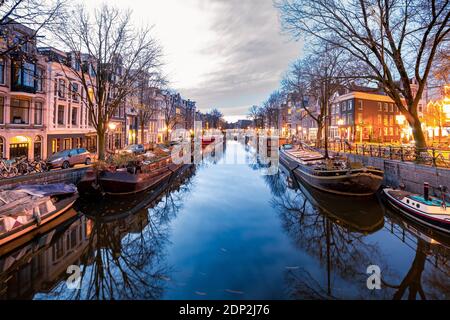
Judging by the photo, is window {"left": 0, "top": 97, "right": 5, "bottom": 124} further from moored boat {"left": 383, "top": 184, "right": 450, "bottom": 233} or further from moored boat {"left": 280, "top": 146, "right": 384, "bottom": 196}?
moored boat {"left": 383, "top": 184, "right": 450, "bottom": 233}

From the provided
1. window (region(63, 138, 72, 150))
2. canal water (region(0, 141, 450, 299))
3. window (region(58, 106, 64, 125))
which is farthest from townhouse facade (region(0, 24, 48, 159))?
canal water (region(0, 141, 450, 299))

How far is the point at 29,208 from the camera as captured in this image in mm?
9883

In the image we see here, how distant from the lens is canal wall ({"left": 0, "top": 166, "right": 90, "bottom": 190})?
13016mm

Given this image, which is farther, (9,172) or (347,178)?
(9,172)

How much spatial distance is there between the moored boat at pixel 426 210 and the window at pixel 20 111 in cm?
3045

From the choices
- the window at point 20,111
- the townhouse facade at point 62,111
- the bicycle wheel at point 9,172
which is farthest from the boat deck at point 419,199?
the window at point 20,111

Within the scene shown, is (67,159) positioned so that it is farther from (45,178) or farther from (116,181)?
(116,181)

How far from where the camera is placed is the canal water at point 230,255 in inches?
250

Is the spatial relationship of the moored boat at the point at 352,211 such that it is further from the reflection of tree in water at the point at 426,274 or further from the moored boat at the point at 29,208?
the moored boat at the point at 29,208

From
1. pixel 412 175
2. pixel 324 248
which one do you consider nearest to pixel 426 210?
pixel 324 248

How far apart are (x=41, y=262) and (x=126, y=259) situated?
2.53 m
